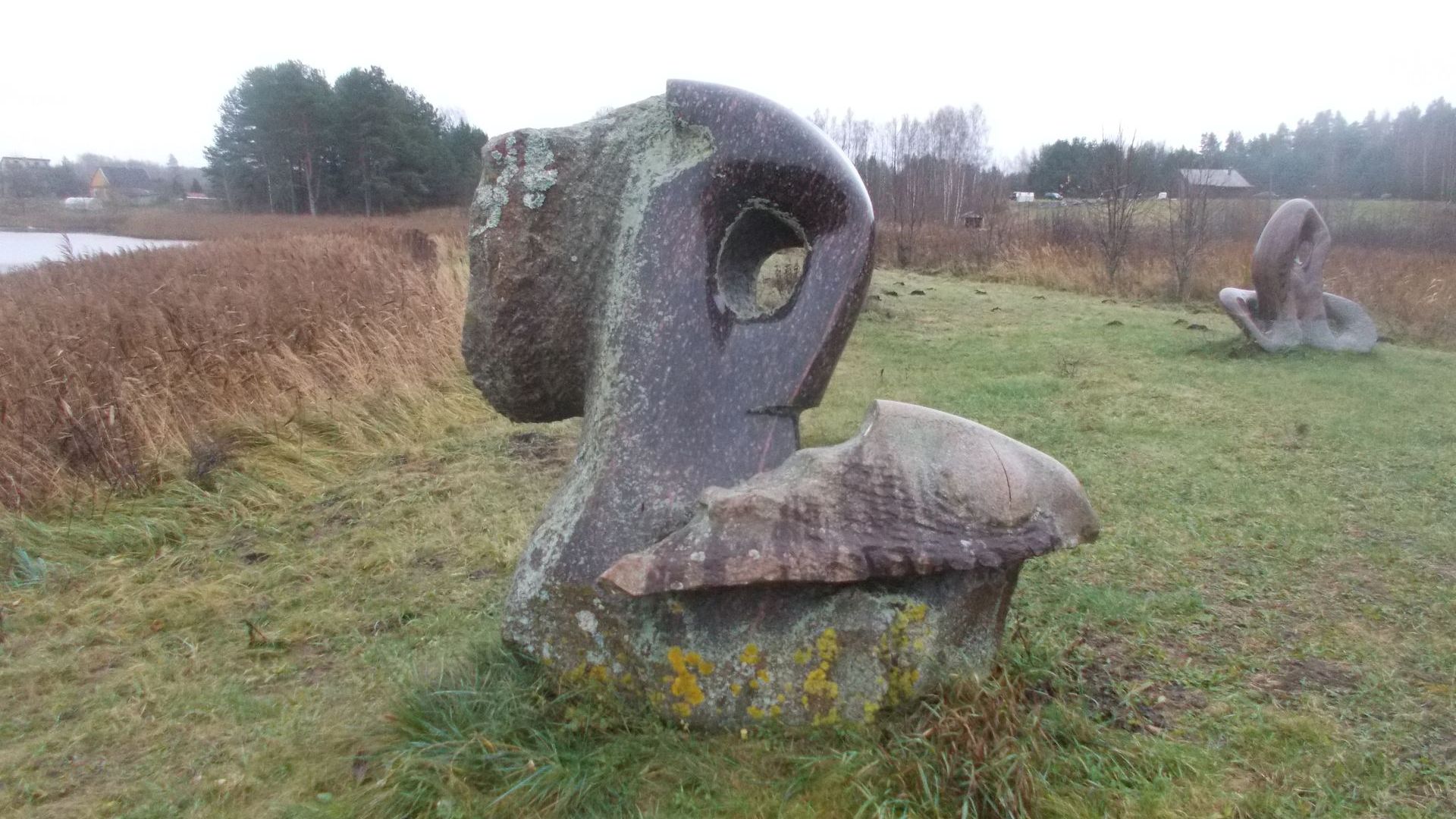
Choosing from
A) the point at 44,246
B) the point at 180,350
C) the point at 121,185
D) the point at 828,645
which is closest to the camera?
the point at 828,645

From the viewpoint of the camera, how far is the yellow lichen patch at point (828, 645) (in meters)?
2.23

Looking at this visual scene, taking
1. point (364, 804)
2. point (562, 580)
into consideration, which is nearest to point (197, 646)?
point (364, 804)

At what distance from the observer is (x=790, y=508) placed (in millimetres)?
2158

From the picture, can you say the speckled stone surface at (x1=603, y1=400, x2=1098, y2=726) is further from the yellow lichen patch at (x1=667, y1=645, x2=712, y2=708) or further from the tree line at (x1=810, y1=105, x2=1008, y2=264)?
the tree line at (x1=810, y1=105, x2=1008, y2=264)

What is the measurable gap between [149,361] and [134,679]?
3165 millimetres

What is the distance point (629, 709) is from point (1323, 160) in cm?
2713

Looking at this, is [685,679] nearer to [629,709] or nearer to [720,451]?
[629,709]

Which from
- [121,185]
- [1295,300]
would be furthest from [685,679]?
[121,185]

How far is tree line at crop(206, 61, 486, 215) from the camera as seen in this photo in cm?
1222

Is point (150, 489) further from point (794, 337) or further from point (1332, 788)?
point (1332, 788)

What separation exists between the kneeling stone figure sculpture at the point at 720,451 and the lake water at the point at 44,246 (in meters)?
7.95

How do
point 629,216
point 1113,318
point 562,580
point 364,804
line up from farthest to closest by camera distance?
point 1113,318
point 629,216
point 562,580
point 364,804

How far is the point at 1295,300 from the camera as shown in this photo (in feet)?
26.3

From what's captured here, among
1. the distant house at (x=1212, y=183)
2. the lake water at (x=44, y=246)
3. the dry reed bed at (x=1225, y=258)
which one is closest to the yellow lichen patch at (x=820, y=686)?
the lake water at (x=44, y=246)
